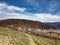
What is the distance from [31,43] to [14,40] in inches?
170

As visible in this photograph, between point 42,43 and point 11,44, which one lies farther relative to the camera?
point 42,43

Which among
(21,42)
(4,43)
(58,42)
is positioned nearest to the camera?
(4,43)

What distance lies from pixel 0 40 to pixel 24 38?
7.55 meters

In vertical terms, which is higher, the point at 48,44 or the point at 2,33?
the point at 2,33

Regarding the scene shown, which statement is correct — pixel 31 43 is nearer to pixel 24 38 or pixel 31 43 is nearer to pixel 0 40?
pixel 24 38

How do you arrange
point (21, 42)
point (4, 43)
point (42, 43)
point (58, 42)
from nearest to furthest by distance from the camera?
point (4, 43) → point (21, 42) → point (42, 43) → point (58, 42)

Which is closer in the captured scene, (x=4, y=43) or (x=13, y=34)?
(x=4, y=43)

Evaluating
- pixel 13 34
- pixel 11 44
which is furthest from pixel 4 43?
pixel 13 34

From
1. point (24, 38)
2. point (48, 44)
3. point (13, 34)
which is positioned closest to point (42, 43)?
point (48, 44)

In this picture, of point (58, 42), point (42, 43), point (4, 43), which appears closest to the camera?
point (4, 43)

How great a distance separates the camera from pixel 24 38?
160ft

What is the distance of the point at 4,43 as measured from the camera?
140 feet

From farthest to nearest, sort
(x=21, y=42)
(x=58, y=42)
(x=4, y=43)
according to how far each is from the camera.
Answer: (x=58, y=42) → (x=21, y=42) → (x=4, y=43)

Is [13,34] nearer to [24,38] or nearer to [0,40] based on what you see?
[24,38]
